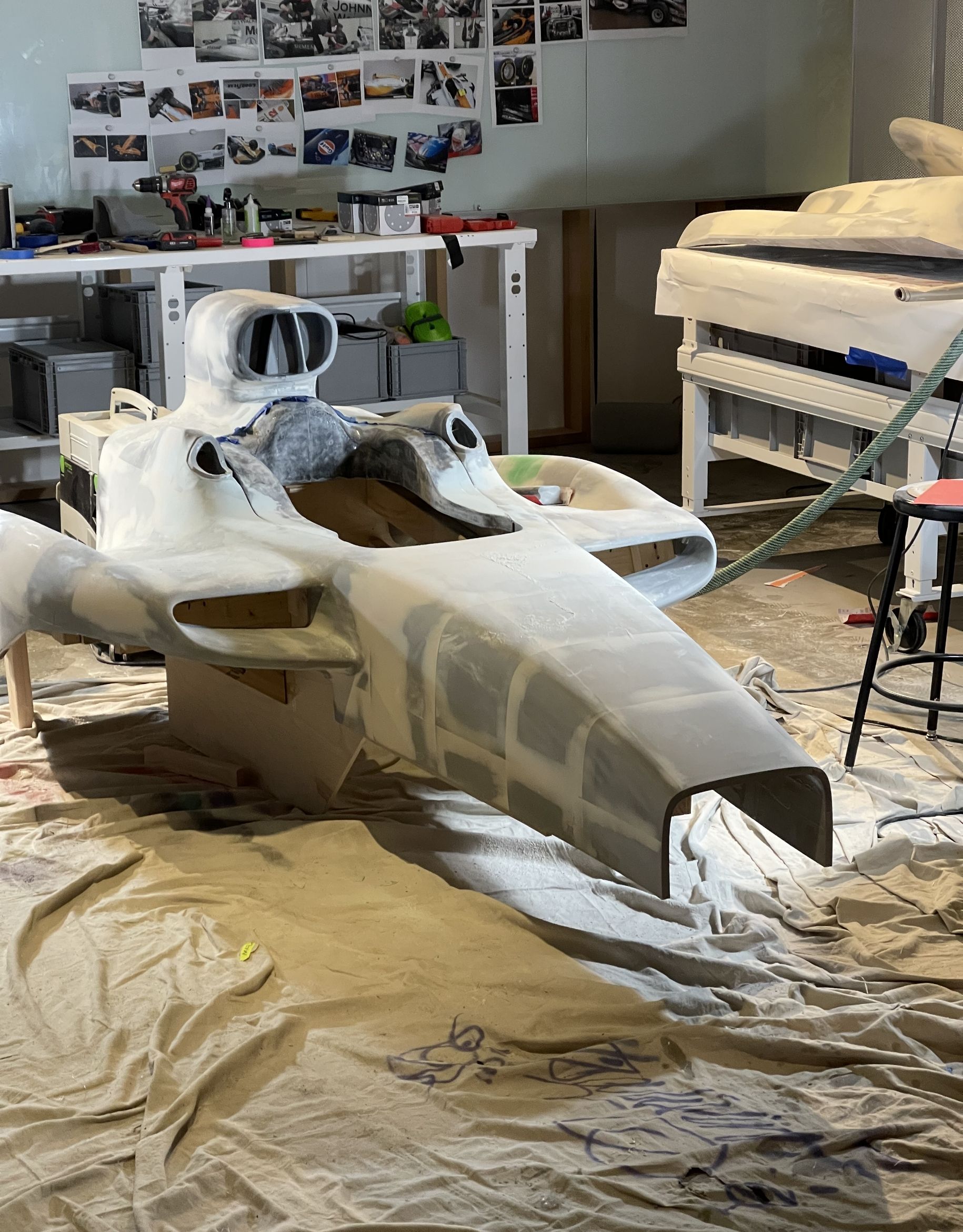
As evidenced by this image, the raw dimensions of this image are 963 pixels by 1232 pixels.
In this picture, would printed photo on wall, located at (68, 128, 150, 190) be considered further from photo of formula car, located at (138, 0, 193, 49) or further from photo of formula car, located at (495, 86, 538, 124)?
photo of formula car, located at (495, 86, 538, 124)

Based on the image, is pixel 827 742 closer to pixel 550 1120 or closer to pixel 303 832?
pixel 303 832

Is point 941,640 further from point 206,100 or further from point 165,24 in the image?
point 165,24

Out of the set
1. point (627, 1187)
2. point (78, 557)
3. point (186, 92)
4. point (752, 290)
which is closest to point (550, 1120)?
point (627, 1187)

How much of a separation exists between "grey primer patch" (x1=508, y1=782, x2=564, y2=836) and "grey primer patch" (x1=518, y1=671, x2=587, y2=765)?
0.07m

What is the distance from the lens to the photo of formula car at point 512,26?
633cm

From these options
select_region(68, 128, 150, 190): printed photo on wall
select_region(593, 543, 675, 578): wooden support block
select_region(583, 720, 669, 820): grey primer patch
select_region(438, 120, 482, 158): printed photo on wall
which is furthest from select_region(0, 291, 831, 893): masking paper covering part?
select_region(438, 120, 482, 158): printed photo on wall

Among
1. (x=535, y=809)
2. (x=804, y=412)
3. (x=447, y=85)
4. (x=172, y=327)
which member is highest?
(x=447, y=85)

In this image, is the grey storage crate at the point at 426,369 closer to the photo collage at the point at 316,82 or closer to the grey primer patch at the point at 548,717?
the photo collage at the point at 316,82

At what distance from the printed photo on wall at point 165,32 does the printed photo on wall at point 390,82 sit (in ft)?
2.40


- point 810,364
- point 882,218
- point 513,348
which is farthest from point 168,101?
point 882,218

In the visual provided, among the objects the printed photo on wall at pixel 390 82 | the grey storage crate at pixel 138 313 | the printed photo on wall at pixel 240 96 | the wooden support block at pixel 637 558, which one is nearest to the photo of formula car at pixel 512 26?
the printed photo on wall at pixel 390 82

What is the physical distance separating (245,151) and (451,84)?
36.5 inches

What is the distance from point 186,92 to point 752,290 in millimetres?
2459

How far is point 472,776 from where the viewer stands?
259 cm
